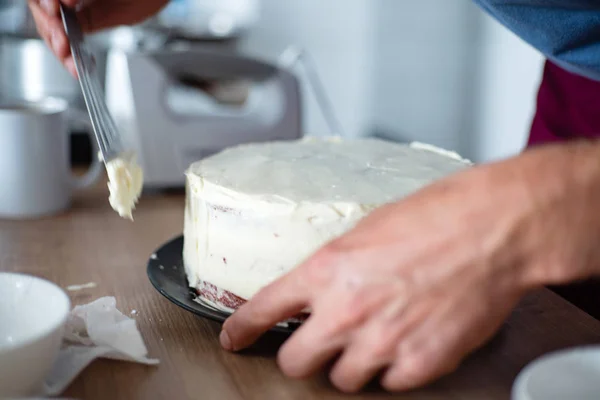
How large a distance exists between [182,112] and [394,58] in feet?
6.01

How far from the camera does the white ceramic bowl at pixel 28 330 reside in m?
0.56

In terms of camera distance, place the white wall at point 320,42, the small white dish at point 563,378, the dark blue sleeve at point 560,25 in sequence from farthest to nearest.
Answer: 1. the white wall at point 320,42
2. the dark blue sleeve at point 560,25
3. the small white dish at point 563,378

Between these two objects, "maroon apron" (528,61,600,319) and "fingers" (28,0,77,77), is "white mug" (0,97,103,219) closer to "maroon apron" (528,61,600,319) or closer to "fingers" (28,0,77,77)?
"fingers" (28,0,77,77)

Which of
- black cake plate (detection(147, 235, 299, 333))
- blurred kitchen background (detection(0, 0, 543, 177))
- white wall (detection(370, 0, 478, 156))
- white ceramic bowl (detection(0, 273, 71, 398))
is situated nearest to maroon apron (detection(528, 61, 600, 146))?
black cake plate (detection(147, 235, 299, 333))

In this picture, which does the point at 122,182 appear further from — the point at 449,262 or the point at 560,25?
the point at 560,25

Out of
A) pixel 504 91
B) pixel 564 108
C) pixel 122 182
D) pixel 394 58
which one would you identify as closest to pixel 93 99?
pixel 122 182

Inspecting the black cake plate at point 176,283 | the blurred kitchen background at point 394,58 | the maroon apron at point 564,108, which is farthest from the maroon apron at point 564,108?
the blurred kitchen background at point 394,58

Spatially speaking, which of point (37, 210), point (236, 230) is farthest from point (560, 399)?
point (37, 210)

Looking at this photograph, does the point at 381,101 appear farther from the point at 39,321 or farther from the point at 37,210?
the point at 39,321

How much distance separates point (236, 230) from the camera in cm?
74

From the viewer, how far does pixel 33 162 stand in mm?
1158

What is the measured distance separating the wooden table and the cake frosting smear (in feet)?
0.40

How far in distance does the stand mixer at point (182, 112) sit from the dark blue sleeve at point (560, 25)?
592mm

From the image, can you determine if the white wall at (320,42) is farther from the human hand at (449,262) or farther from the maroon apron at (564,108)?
the human hand at (449,262)
